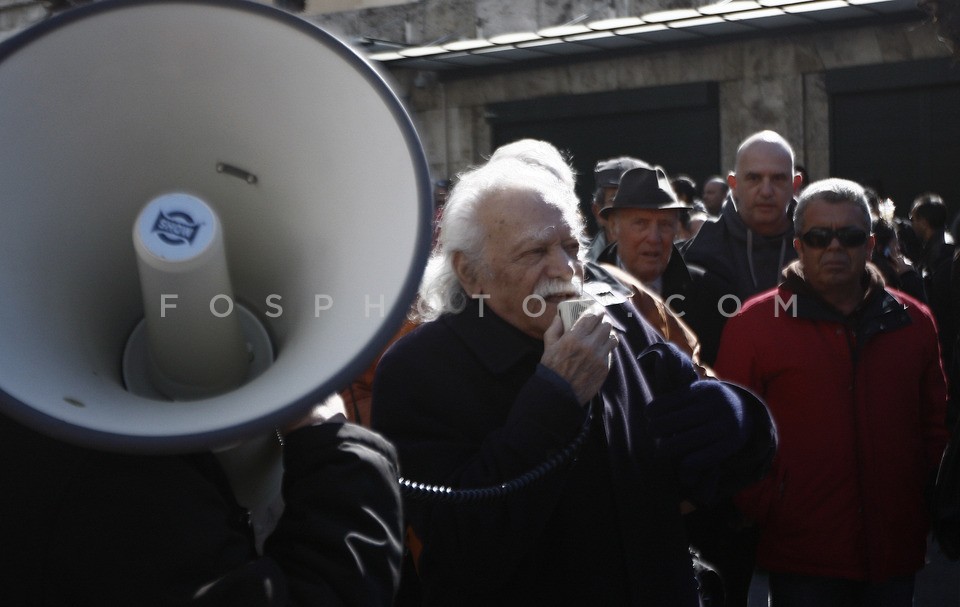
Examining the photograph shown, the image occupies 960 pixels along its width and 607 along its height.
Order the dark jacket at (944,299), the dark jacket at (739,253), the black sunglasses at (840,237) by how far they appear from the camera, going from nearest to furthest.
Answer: the black sunglasses at (840,237) → the dark jacket at (739,253) → the dark jacket at (944,299)

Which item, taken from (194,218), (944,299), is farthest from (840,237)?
(944,299)

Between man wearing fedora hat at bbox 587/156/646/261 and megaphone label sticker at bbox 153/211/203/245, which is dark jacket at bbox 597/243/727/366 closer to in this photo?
man wearing fedora hat at bbox 587/156/646/261

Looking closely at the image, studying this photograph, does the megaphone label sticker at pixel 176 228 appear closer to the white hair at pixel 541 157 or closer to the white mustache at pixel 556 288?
the white mustache at pixel 556 288

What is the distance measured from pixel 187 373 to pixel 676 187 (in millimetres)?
6911

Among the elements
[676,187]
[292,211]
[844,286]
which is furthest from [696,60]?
[292,211]

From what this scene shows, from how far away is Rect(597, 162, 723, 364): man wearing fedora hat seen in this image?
13.1 feet

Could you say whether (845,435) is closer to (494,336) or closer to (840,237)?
(840,237)

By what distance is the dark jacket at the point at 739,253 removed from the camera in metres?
4.36

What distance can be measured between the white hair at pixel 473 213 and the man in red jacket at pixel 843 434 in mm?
1185

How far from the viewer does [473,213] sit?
7.97ft

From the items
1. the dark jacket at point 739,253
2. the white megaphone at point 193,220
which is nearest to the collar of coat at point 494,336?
the white megaphone at point 193,220

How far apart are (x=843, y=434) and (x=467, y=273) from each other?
1457 mm

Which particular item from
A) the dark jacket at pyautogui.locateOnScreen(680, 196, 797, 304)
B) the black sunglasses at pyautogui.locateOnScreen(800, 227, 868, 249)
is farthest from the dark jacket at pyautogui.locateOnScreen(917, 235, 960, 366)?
the black sunglasses at pyautogui.locateOnScreen(800, 227, 868, 249)

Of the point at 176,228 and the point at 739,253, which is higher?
the point at 176,228
